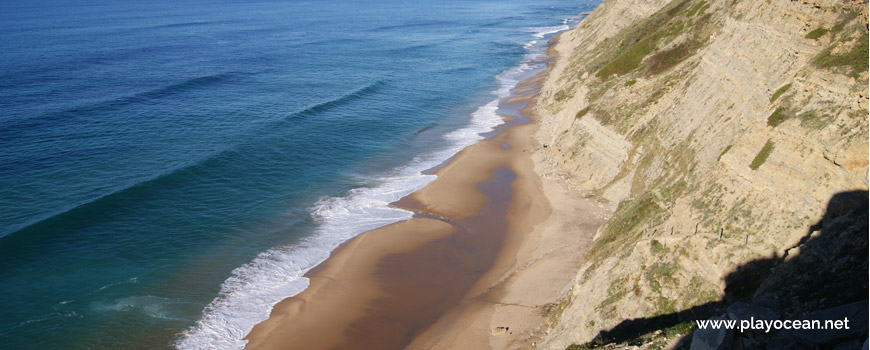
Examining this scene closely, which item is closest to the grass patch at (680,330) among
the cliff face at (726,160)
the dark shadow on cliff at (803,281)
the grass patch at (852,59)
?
the dark shadow on cliff at (803,281)

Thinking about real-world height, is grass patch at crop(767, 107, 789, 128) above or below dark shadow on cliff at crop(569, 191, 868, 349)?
above

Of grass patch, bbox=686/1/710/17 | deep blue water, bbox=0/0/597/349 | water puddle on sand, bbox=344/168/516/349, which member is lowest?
water puddle on sand, bbox=344/168/516/349

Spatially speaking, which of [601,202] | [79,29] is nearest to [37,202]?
[601,202]

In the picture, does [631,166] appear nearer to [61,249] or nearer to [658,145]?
[658,145]

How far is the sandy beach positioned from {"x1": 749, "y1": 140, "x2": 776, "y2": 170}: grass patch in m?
10.1

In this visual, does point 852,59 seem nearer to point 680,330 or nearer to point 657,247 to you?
point 657,247

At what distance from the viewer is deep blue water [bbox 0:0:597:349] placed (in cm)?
2844

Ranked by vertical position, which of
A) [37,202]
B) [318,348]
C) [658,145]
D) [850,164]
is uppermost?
[850,164]

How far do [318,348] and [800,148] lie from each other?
68.3 feet

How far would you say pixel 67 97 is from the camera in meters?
61.4

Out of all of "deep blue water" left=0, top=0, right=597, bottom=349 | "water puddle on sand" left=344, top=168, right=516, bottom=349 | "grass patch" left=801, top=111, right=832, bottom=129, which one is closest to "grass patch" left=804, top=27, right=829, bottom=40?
"grass patch" left=801, top=111, right=832, bottom=129

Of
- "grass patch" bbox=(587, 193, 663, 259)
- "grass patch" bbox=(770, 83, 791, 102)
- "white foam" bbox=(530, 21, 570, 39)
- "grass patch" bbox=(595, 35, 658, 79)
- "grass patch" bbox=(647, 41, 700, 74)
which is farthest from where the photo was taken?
"white foam" bbox=(530, 21, 570, 39)

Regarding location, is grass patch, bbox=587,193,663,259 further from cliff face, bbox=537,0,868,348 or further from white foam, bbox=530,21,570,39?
white foam, bbox=530,21,570,39

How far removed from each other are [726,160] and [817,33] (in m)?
6.92
